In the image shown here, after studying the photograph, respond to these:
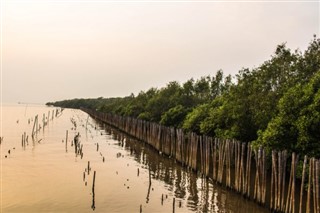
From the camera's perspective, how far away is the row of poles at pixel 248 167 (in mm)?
11961

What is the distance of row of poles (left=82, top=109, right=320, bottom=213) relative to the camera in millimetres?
11961

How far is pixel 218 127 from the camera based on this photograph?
25062 mm

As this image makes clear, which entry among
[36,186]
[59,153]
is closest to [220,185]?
[36,186]

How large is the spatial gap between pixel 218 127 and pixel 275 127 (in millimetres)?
8131

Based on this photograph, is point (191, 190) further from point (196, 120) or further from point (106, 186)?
point (196, 120)

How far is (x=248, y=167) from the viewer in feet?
49.3

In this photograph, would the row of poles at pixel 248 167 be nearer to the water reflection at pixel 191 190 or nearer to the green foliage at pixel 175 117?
the water reflection at pixel 191 190

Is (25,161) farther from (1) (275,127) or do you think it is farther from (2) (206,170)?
(1) (275,127)

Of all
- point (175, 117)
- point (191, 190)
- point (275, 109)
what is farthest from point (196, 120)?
point (191, 190)

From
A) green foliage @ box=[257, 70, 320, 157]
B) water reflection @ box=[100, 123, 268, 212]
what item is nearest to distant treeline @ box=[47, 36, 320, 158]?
green foliage @ box=[257, 70, 320, 157]

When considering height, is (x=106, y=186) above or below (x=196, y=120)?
below

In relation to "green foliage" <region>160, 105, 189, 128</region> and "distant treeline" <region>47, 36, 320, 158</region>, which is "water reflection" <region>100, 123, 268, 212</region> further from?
"green foliage" <region>160, 105, 189, 128</region>

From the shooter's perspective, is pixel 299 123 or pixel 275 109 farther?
pixel 275 109

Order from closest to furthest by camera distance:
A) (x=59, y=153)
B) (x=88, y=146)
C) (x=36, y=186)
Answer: (x=36, y=186)
(x=59, y=153)
(x=88, y=146)
